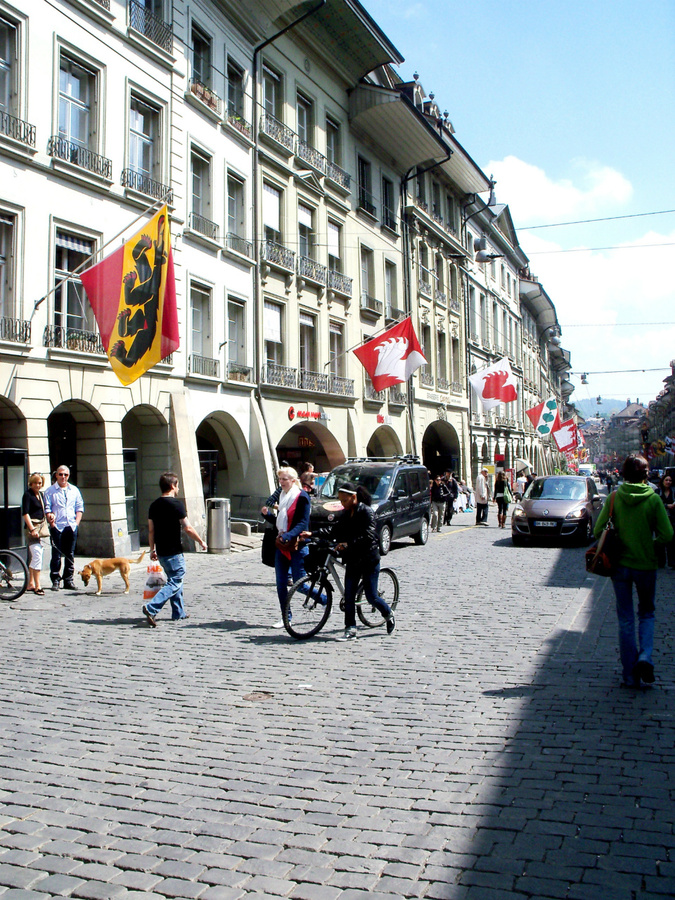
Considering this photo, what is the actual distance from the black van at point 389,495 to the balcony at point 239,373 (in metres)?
4.39

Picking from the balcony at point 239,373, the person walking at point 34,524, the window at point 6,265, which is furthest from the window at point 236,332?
the person walking at point 34,524

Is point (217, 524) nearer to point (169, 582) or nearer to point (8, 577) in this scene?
point (8, 577)

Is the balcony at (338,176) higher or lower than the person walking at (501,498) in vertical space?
higher

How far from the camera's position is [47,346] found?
15.4m

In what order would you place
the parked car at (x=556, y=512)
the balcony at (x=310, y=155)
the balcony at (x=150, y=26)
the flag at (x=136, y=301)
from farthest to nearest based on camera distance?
the balcony at (x=310, y=155) → the parked car at (x=556, y=512) → the balcony at (x=150, y=26) → the flag at (x=136, y=301)

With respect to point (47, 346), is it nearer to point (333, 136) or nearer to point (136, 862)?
point (136, 862)

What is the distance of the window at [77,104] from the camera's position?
16.3 m

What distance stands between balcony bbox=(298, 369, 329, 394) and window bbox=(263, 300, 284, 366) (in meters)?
1.07

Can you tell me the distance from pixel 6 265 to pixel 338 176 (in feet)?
56.4

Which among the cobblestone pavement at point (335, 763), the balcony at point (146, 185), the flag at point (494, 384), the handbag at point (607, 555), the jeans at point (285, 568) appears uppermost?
the balcony at point (146, 185)

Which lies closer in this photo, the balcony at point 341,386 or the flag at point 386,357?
the flag at point 386,357

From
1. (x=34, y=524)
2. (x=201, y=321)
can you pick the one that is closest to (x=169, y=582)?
(x=34, y=524)

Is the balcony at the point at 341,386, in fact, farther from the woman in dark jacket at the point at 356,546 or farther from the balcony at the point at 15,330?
the woman in dark jacket at the point at 356,546

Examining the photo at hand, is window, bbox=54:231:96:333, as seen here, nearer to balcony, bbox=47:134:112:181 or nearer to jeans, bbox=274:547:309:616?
balcony, bbox=47:134:112:181
